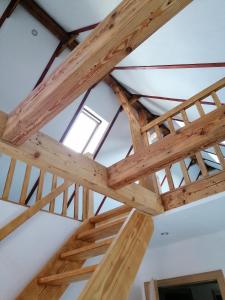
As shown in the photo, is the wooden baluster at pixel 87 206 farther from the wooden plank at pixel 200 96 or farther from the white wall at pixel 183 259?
the wooden plank at pixel 200 96

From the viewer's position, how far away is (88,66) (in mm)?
1040

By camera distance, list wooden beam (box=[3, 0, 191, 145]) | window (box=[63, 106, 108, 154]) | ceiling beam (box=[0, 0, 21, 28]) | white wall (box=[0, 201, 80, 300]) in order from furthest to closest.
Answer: window (box=[63, 106, 108, 154]) → ceiling beam (box=[0, 0, 21, 28]) → white wall (box=[0, 201, 80, 300]) → wooden beam (box=[3, 0, 191, 145])

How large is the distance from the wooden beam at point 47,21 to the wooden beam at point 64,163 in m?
2.53

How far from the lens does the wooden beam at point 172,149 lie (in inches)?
64.9

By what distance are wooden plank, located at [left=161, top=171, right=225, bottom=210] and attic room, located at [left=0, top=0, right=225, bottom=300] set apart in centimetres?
1

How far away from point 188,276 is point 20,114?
9.35ft

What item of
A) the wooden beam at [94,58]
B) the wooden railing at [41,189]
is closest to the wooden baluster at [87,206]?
the wooden railing at [41,189]

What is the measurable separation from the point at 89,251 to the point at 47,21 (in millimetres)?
3235

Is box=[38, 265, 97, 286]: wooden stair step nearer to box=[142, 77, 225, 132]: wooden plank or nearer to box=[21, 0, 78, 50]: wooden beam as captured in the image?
box=[142, 77, 225, 132]: wooden plank

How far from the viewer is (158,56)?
261 cm

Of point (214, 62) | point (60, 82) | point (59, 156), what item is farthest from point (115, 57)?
point (214, 62)

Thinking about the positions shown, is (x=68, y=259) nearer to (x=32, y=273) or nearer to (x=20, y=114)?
(x=32, y=273)

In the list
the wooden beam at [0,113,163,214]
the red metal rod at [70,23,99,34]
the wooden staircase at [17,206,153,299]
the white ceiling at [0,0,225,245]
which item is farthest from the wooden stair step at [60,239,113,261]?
the red metal rod at [70,23,99,34]

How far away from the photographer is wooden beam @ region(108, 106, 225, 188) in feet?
5.41
